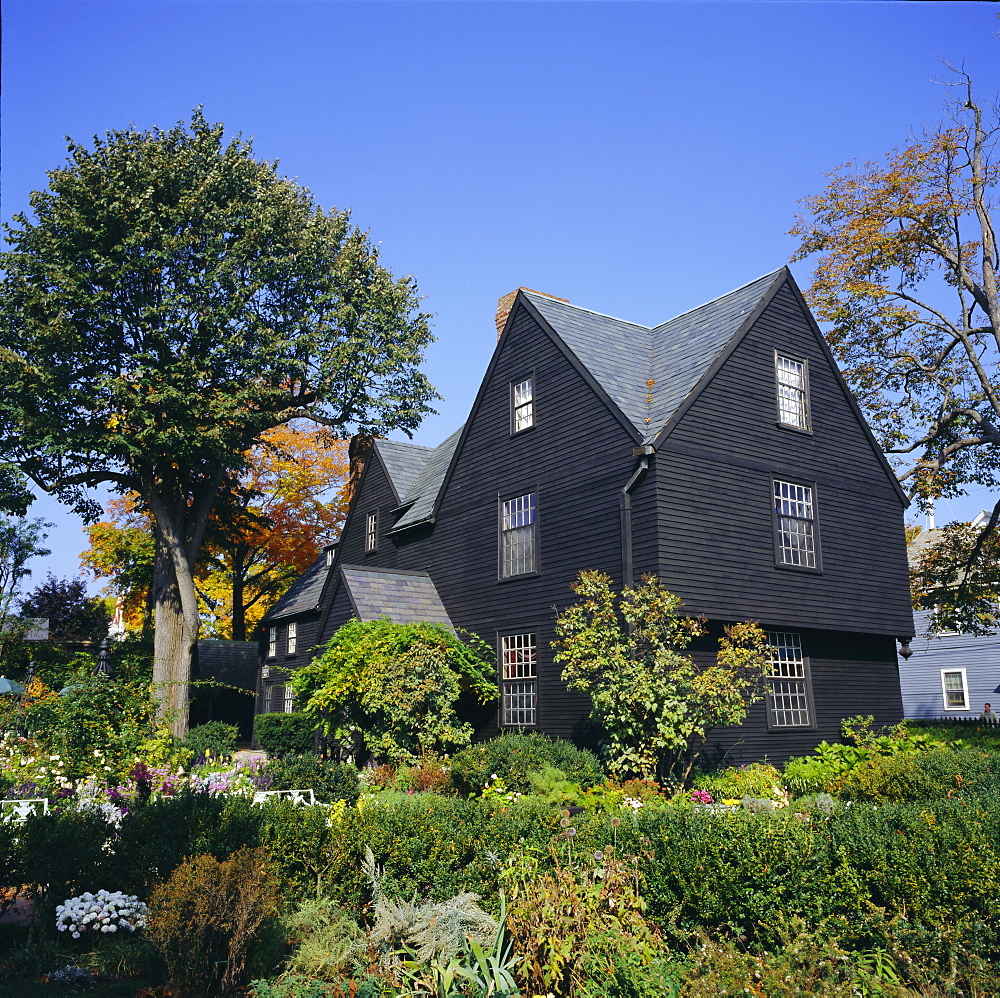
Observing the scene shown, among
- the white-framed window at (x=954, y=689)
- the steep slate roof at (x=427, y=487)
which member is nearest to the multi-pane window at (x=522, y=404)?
the steep slate roof at (x=427, y=487)

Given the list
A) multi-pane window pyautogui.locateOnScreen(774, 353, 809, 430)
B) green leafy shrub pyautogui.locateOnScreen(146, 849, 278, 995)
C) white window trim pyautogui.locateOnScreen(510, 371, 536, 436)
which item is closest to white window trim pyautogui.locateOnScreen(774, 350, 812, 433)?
multi-pane window pyautogui.locateOnScreen(774, 353, 809, 430)

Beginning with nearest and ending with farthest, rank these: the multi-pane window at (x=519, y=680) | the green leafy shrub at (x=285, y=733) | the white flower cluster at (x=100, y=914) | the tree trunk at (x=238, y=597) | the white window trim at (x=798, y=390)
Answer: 1. the white flower cluster at (x=100, y=914)
2. the multi-pane window at (x=519, y=680)
3. the white window trim at (x=798, y=390)
4. the green leafy shrub at (x=285, y=733)
5. the tree trunk at (x=238, y=597)

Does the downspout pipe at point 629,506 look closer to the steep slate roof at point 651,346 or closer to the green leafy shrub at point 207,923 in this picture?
the steep slate roof at point 651,346

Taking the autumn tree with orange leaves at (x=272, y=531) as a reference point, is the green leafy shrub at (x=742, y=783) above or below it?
below

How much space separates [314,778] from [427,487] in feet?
46.0

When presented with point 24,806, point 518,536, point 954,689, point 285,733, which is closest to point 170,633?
point 285,733

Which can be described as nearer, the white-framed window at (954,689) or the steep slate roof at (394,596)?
the steep slate roof at (394,596)

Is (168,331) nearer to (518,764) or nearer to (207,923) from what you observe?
(518,764)

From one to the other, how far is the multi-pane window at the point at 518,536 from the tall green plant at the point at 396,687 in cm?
237

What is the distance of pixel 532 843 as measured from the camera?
344 inches

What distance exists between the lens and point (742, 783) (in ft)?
51.3

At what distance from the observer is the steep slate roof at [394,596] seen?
22.5 m

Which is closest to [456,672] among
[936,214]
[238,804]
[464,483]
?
[464,483]

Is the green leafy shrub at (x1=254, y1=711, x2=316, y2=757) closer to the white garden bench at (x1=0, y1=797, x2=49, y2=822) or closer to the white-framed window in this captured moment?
the white garden bench at (x1=0, y1=797, x2=49, y2=822)
